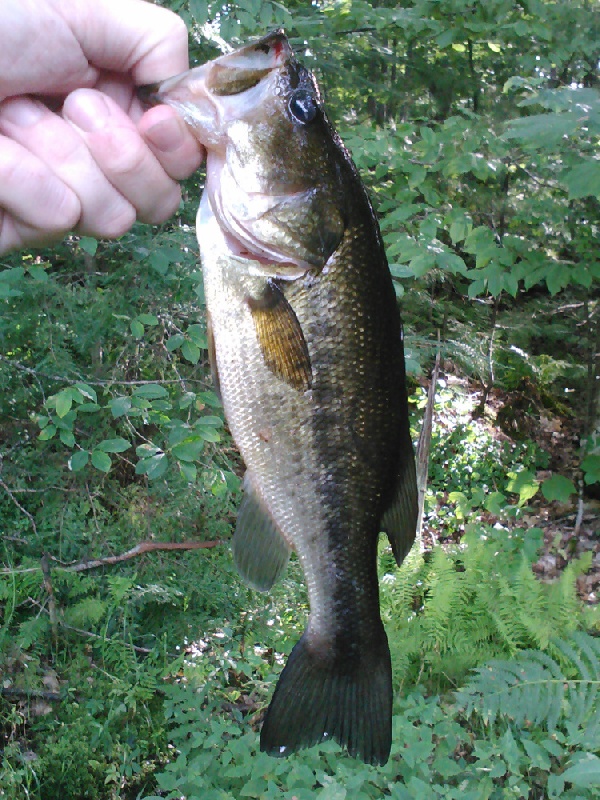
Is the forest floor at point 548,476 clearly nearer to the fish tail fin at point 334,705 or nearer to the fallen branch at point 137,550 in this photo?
the fallen branch at point 137,550

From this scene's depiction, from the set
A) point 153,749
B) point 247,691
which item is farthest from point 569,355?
point 153,749

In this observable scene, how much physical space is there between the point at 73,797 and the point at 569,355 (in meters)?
5.78

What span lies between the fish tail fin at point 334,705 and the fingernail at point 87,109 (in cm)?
128

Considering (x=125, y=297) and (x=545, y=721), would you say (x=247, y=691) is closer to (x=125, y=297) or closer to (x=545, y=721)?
(x=545, y=721)

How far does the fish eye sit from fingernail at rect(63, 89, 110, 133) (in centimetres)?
37

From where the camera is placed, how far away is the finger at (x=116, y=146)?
4.37 ft

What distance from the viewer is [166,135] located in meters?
1.34

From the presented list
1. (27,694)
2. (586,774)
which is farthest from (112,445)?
(586,774)

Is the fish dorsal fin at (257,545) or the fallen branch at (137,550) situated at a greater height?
the fish dorsal fin at (257,545)

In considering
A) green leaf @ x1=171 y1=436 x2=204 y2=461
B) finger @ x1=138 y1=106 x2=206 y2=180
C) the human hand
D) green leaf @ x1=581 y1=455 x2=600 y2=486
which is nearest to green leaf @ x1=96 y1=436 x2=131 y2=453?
green leaf @ x1=171 y1=436 x2=204 y2=461

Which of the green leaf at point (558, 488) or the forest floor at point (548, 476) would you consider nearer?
the forest floor at point (548, 476)

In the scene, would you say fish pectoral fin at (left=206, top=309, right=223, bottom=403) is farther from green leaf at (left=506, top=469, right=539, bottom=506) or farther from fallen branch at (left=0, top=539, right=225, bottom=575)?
green leaf at (left=506, top=469, right=539, bottom=506)

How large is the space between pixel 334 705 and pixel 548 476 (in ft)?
18.0

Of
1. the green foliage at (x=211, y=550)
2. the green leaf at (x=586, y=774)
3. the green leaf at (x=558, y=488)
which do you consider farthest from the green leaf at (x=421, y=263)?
the green leaf at (x=558, y=488)
